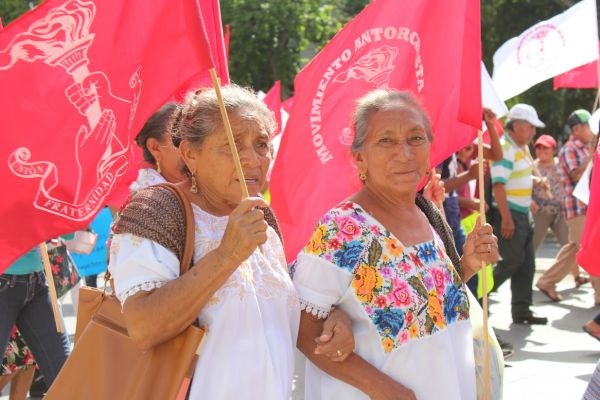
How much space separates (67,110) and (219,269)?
46.7 inches

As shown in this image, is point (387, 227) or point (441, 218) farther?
point (441, 218)

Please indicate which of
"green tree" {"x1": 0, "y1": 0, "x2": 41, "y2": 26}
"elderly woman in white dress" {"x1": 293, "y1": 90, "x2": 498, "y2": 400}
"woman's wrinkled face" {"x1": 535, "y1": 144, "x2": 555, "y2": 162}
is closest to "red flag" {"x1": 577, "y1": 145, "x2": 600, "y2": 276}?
"elderly woman in white dress" {"x1": 293, "y1": 90, "x2": 498, "y2": 400}

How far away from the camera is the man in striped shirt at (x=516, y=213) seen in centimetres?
768

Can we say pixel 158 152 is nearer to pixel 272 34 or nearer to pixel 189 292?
pixel 189 292

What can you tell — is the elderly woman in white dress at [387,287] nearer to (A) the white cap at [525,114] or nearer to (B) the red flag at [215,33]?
(B) the red flag at [215,33]

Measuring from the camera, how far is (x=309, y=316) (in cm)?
264

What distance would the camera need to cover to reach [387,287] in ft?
8.65

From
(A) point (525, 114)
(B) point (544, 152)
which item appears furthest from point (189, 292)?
(B) point (544, 152)

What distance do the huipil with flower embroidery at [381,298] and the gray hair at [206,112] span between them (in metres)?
0.43

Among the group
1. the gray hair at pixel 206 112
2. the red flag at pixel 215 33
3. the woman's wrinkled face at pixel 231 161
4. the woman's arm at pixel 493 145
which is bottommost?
the woman's wrinkled face at pixel 231 161

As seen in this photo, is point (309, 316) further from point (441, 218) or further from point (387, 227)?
point (441, 218)

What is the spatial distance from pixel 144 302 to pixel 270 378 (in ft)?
1.47

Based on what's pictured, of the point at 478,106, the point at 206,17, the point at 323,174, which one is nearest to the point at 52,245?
the point at 323,174

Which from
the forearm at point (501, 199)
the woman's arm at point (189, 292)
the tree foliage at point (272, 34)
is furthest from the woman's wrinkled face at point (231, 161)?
the tree foliage at point (272, 34)
